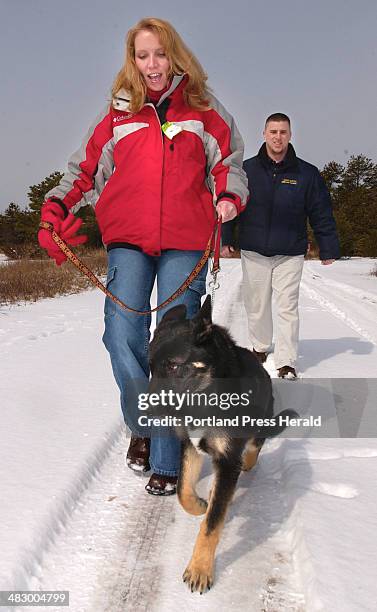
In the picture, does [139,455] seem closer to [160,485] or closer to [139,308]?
[160,485]

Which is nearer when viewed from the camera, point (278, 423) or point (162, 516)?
point (162, 516)

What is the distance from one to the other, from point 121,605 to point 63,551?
1.51ft

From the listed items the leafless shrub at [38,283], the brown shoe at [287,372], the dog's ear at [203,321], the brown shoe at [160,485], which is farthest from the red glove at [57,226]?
the leafless shrub at [38,283]

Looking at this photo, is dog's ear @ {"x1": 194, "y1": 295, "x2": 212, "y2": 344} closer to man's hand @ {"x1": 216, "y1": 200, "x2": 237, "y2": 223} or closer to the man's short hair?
man's hand @ {"x1": 216, "y1": 200, "x2": 237, "y2": 223}

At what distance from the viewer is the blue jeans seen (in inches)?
116

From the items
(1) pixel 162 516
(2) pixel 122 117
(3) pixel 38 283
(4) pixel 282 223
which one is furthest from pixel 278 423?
(3) pixel 38 283

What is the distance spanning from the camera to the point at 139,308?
119 inches

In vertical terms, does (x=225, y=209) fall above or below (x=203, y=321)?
above

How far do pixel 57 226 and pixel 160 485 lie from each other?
1.69 meters

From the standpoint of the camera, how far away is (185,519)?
264 cm

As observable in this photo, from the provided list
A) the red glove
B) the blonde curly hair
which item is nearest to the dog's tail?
the red glove

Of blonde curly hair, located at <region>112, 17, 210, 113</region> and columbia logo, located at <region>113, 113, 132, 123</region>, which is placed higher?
blonde curly hair, located at <region>112, 17, 210, 113</region>

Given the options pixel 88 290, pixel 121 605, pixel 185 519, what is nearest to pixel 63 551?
pixel 121 605

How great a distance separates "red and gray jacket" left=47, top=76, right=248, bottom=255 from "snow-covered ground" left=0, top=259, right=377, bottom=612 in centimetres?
148
